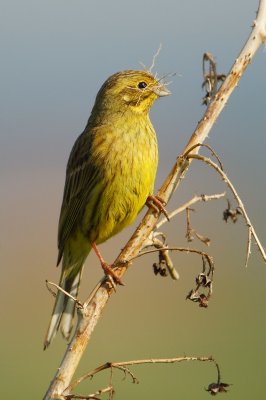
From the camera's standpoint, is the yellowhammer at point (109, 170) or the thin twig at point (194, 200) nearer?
the thin twig at point (194, 200)

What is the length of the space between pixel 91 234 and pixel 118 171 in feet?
1.64

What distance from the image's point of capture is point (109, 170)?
15.7 feet

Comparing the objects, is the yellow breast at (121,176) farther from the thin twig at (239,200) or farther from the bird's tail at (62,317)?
the thin twig at (239,200)

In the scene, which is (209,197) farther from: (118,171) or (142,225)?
(118,171)

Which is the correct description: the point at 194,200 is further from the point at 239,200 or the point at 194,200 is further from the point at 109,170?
the point at 109,170

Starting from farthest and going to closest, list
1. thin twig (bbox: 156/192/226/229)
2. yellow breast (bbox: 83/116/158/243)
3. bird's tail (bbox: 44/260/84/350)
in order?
yellow breast (bbox: 83/116/158/243), bird's tail (bbox: 44/260/84/350), thin twig (bbox: 156/192/226/229)

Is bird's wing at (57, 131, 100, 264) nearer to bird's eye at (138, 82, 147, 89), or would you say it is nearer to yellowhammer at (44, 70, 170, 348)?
yellowhammer at (44, 70, 170, 348)

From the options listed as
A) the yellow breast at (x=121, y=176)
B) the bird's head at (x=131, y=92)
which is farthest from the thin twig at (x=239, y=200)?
the bird's head at (x=131, y=92)

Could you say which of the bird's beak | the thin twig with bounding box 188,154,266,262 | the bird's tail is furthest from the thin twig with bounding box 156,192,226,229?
the bird's beak

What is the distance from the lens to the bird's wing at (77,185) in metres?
4.94

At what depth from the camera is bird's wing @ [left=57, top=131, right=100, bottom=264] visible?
4.94 m

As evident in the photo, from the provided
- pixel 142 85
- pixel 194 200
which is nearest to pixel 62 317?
pixel 194 200

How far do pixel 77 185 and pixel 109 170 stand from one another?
38cm

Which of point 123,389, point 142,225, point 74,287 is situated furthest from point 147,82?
point 123,389
